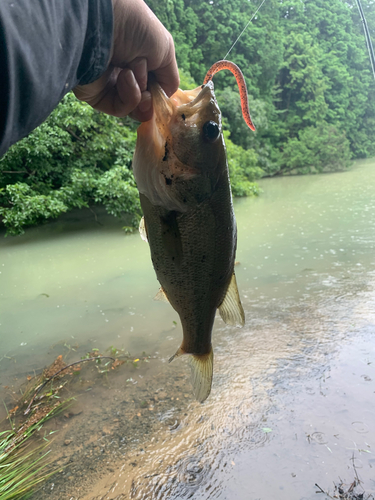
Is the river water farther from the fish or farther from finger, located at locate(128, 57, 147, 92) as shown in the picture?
finger, located at locate(128, 57, 147, 92)

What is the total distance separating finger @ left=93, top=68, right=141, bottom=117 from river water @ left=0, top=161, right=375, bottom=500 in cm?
226

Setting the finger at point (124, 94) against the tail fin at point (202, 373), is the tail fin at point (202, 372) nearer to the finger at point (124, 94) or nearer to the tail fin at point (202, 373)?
the tail fin at point (202, 373)

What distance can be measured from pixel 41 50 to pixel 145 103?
2.14 ft

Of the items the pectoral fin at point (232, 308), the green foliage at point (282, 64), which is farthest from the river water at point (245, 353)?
the green foliage at point (282, 64)

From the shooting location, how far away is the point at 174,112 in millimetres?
1226

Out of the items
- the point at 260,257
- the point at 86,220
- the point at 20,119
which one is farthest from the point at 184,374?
the point at 86,220

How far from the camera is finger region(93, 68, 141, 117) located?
1306mm

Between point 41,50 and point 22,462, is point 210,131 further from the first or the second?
point 22,462

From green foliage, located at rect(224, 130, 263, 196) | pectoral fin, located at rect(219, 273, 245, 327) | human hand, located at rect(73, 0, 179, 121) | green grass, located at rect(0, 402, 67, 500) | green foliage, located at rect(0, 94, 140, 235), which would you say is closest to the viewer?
human hand, located at rect(73, 0, 179, 121)

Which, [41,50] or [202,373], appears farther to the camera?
[202,373]

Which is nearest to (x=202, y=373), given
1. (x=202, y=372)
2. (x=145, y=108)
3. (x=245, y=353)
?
(x=202, y=372)

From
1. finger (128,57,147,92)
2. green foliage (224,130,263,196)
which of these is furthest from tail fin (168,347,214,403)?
green foliage (224,130,263,196)

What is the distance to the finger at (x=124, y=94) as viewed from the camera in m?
1.31

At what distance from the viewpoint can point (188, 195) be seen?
1248 millimetres
